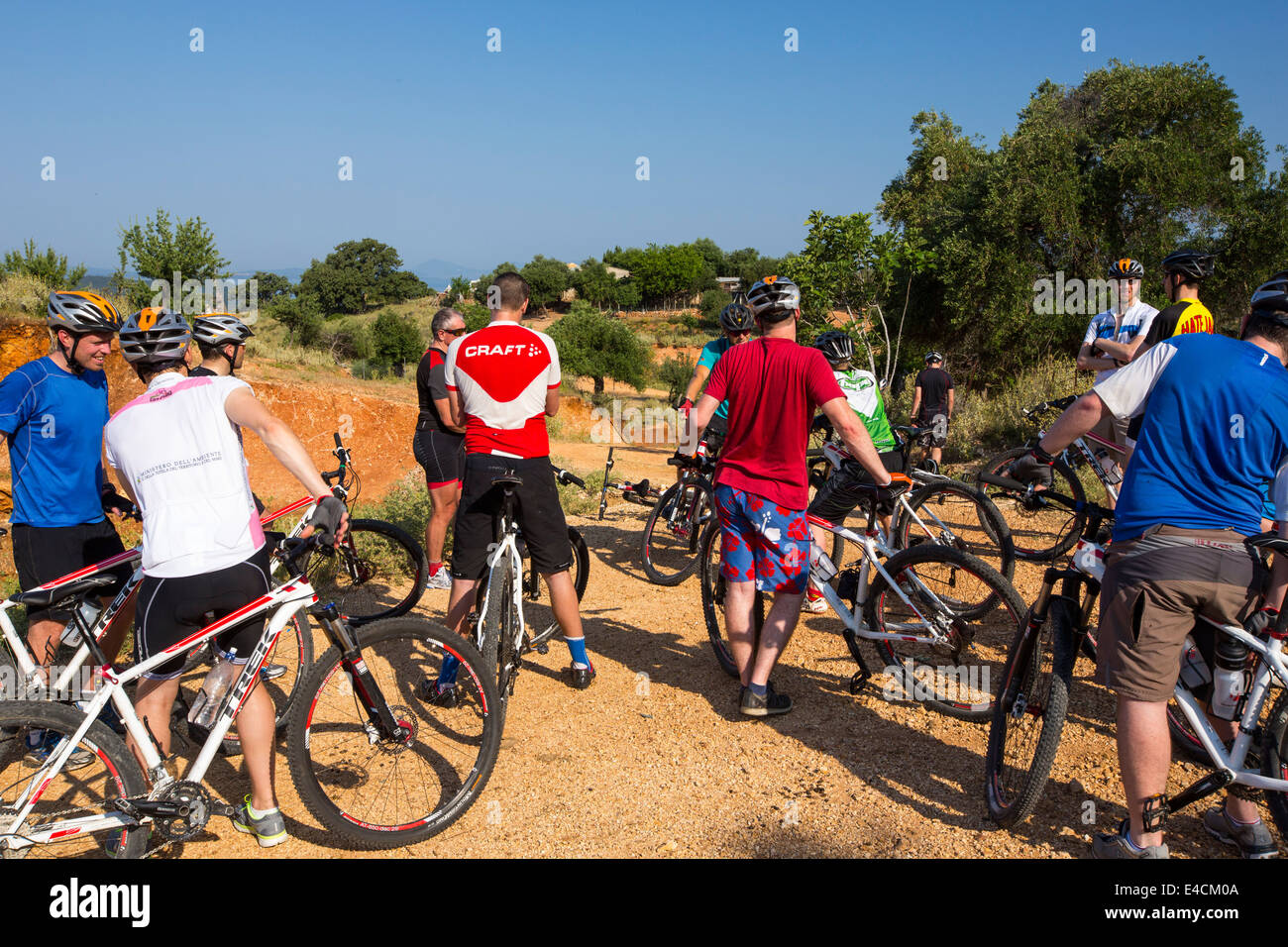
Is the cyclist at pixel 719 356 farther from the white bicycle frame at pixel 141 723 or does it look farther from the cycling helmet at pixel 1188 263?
the white bicycle frame at pixel 141 723

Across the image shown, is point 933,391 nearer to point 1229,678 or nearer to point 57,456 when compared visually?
point 1229,678

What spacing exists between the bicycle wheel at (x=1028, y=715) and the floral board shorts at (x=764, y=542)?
43.8 inches

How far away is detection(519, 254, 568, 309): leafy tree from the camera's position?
68.4m

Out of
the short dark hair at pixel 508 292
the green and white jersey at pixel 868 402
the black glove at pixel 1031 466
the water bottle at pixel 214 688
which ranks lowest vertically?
the water bottle at pixel 214 688

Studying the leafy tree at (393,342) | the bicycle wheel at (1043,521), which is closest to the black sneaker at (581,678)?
the bicycle wheel at (1043,521)

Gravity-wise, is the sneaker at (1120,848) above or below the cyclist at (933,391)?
below

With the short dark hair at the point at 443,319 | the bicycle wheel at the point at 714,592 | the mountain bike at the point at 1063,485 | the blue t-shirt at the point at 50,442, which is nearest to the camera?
the blue t-shirt at the point at 50,442

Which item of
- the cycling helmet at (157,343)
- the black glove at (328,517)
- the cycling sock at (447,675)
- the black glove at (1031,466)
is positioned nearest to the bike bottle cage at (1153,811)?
the black glove at (1031,466)

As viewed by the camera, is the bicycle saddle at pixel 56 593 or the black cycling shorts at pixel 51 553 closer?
the bicycle saddle at pixel 56 593

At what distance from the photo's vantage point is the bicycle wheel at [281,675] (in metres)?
4.09

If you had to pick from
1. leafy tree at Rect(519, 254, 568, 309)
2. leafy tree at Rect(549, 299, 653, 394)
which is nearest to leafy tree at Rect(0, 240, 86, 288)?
leafy tree at Rect(549, 299, 653, 394)

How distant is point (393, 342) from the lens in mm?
44188

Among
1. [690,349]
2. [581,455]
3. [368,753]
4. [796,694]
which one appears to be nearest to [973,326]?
[581,455]

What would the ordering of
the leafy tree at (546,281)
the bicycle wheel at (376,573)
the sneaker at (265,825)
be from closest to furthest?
the sneaker at (265,825), the bicycle wheel at (376,573), the leafy tree at (546,281)
